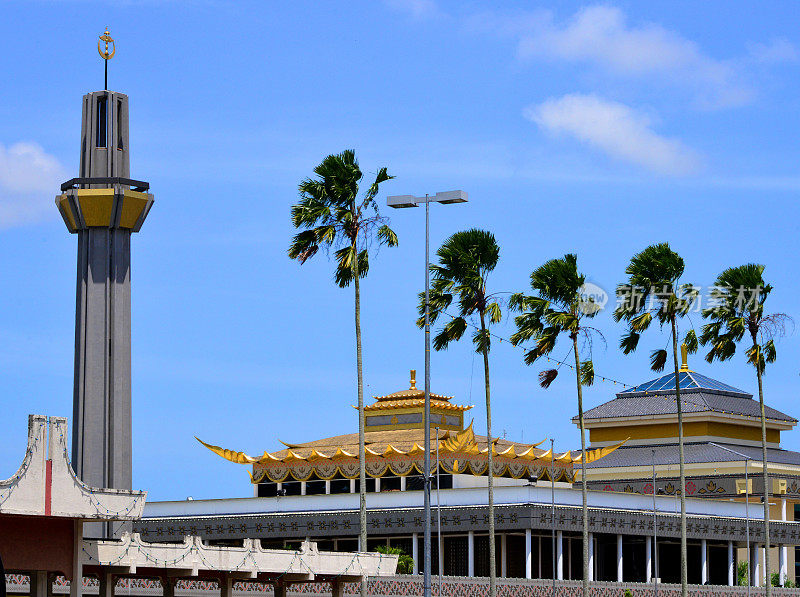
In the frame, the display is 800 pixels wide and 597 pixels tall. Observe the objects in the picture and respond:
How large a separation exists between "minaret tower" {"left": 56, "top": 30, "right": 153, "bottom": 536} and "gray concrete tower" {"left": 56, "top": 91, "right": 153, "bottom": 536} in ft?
0.14

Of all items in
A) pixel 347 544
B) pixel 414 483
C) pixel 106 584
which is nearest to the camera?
pixel 106 584

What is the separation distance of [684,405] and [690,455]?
618cm

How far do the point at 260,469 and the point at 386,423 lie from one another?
30.0ft

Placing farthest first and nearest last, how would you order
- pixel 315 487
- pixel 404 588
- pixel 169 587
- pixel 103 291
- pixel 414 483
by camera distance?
pixel 315 487 < pixel 414 483 < pixel 404 588 < pixel 103 291 < pixel 169 587

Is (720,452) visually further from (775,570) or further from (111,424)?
(111,424)

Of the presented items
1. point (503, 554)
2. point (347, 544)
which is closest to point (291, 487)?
point (347, 544)

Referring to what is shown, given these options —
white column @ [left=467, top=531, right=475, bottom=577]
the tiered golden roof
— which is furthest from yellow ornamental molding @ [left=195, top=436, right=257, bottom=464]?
white column @ [left=467, top=531, right=475, bottom=577]

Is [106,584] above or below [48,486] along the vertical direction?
below

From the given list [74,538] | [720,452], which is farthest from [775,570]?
[74,538]

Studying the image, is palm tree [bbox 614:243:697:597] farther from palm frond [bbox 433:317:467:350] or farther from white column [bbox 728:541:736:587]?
white column [bbox 728:541:736:587]

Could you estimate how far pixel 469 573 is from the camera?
8469 cm

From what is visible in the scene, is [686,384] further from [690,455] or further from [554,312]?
[554,312]

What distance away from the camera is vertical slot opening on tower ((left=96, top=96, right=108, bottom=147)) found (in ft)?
205

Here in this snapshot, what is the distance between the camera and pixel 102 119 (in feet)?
205
